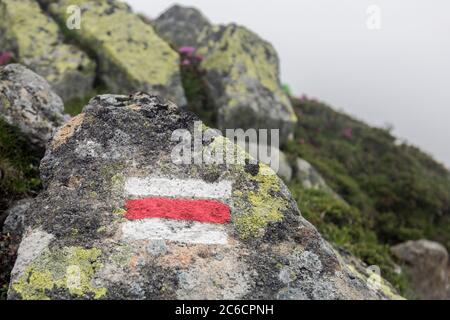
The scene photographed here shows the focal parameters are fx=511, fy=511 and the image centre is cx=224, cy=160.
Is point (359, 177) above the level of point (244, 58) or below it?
below

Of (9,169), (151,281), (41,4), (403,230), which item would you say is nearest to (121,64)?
(41,4)

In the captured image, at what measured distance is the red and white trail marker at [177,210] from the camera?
15.6ft

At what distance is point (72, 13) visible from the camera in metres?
15.7

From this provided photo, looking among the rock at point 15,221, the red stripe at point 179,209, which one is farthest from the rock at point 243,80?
the red stripe at point 179,209

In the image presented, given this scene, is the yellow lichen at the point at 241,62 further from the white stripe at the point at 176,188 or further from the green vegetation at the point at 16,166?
the white stripe at the point at 176,188

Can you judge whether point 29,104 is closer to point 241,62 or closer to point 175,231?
point 175,231

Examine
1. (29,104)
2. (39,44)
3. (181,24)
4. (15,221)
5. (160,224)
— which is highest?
(29,104)

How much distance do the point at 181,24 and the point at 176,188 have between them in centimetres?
2492

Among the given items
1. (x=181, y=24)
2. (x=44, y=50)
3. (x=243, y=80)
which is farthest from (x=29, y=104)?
(x=181, y=24)

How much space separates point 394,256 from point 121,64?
9009 mm

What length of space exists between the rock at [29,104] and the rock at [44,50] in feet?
19.0

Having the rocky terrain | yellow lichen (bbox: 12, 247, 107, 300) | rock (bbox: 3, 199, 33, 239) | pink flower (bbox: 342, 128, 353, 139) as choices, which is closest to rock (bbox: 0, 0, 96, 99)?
the rocky terrain

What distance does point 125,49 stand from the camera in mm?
15383
